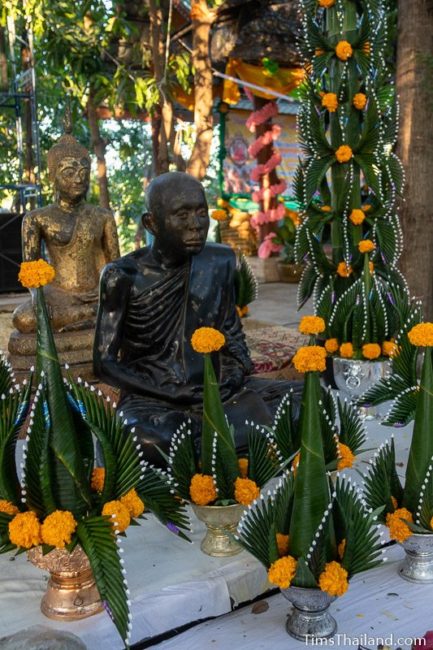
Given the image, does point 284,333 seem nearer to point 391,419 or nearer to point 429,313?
point 429,313

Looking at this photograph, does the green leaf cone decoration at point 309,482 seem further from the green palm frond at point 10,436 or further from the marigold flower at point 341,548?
the green palm frond at point 10,436

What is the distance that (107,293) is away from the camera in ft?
6.16

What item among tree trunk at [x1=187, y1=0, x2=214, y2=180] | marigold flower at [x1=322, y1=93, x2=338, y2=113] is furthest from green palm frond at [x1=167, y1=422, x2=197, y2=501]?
tree trunk at [x1=187, y1=0, x2=214, y2=180]

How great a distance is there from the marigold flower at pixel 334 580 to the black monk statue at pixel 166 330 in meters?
0.69

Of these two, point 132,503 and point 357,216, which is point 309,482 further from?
point 357,216

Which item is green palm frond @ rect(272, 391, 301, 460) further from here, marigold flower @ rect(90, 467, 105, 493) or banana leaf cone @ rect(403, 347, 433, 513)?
marigold flower @ rect(90, 467, 105, 493)

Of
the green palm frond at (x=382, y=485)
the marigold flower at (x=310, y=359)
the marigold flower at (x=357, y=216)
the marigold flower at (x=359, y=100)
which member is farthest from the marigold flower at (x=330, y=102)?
the marigold flower at (x=310, y=359)

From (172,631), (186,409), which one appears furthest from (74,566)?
(186,409)

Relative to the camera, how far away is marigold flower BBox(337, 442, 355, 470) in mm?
1554

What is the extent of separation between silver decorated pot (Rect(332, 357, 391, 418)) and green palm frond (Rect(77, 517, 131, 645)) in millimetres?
1502

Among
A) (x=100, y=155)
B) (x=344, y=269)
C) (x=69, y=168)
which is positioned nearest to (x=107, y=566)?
(x=344, y=269)

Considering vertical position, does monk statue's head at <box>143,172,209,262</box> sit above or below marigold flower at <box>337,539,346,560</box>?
above

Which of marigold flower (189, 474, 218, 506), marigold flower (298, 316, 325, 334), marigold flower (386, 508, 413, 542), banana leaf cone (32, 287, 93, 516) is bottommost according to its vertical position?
marigold flower (386, 508, 413, 542)

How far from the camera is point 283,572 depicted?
115 centimetres
